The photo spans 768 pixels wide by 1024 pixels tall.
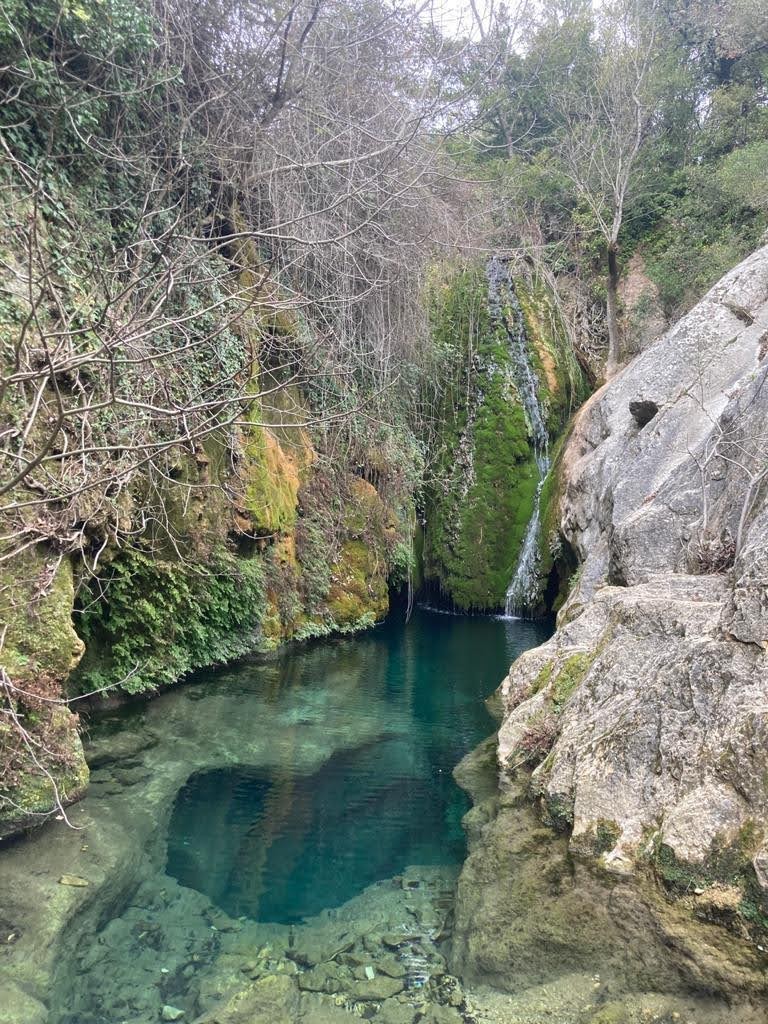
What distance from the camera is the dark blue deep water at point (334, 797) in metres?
4.35

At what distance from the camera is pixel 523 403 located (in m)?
15.5

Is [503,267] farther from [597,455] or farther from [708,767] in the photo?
[708,767]

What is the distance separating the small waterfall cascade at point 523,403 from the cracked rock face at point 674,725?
5558 mm

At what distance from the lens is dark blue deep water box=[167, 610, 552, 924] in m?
4.35


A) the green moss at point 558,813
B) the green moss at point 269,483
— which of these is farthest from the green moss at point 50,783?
the green moss at point 269,483

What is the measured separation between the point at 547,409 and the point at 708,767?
501 inches

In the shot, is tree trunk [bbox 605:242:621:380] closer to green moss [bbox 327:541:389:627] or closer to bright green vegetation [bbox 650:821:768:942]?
green moss [bbox 327:541:389:627]

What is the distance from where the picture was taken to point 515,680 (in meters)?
6.82

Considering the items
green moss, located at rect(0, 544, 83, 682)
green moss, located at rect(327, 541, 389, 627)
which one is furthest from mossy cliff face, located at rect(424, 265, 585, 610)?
green moss, located at rect(0, 544, 83, 682)

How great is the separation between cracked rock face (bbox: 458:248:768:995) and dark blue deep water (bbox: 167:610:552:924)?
2.21 feet

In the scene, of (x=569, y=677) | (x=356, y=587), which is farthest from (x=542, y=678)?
(x=356, y=587)

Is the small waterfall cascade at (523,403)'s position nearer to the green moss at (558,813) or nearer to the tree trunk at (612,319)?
the tree trunk at (612,319)

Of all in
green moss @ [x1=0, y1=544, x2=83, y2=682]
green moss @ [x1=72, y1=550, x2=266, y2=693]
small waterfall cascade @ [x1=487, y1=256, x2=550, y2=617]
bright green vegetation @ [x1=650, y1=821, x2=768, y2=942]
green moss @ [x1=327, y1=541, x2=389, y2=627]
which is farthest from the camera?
small waterfall cascade @ [x1=487, y1=256, x2=550, y2=617]

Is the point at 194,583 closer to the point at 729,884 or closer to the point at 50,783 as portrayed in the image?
the point at 50,783
